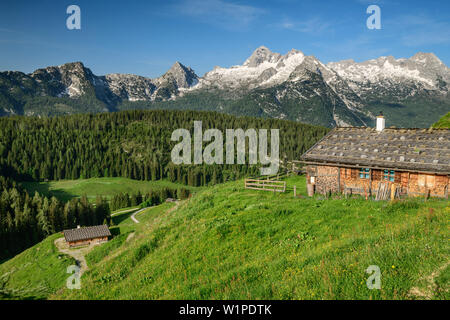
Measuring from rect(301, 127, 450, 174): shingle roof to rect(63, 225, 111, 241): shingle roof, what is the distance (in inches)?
2395

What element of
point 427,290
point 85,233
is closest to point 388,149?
point 427,290

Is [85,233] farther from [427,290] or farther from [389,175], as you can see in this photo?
[427,290]

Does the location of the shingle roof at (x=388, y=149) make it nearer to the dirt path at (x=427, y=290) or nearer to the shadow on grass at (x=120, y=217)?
the dirt path at (x=427, y=290)

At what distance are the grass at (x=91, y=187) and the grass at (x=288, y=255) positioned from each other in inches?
5966

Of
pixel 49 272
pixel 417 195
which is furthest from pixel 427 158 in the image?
pixel 49 272

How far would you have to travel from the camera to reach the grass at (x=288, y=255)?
9.96m

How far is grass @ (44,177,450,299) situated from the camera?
9.96m

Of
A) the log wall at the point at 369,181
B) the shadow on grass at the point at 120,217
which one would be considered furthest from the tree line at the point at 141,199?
the log wall at the point at 369,181

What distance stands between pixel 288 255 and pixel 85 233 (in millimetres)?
74499

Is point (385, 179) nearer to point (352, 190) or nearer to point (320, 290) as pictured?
point (352, 190)

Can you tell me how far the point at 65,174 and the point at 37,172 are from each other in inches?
749

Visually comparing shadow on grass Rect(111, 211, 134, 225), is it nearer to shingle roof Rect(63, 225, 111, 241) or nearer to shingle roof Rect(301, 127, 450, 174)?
shingle roof Rect(63, 225, 111, 241)

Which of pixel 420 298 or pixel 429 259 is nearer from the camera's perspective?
pixel 420 298
